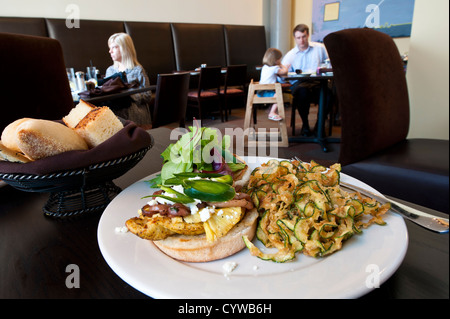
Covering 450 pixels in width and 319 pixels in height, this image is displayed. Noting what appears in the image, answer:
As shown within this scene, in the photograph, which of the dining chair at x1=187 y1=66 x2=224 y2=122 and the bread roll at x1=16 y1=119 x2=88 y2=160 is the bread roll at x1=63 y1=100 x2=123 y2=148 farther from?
the dining chair at x1=187 y1=66 x2=224 y2=122

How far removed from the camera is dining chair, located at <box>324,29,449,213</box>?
733mm

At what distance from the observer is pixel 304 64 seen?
17.3 feet

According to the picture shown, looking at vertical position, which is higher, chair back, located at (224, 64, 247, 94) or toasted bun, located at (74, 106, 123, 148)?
toasted bun, located at (74, 106, 123, 148)

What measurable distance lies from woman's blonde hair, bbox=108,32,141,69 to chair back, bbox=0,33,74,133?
105 inches

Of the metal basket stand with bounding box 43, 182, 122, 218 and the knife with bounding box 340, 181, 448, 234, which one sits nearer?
the knife with bounding box 340, 181, 448, 234

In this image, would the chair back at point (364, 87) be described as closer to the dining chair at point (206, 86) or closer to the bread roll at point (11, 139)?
the bread roll at point (11, 139)

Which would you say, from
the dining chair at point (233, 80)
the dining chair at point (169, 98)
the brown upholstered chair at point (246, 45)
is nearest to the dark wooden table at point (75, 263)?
the dining chair at point (169, 98)

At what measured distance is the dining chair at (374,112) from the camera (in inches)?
28.9

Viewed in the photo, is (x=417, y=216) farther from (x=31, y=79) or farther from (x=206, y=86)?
(x=206, y=86)

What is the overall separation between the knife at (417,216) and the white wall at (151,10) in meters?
6.16

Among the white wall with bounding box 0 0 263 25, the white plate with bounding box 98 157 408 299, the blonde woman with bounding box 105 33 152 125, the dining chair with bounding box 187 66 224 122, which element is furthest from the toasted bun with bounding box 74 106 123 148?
the white wall with bounding box 0 0 263 25

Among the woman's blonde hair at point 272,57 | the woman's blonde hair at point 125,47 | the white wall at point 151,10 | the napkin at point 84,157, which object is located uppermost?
the white wall at point 151,10
